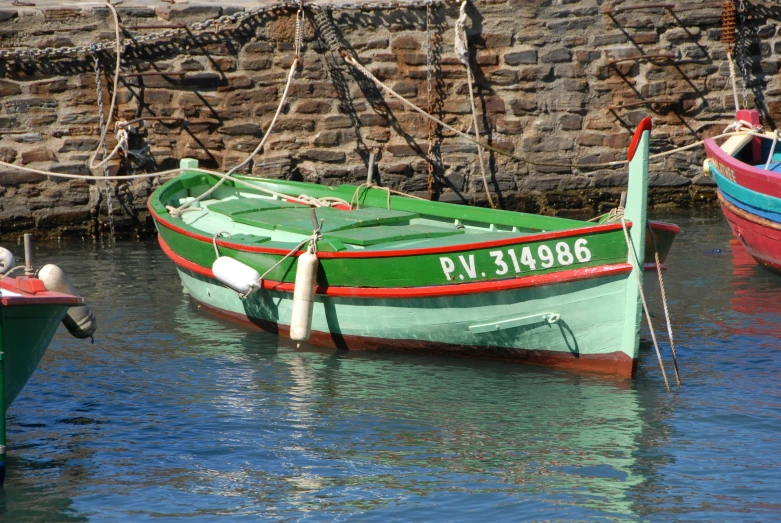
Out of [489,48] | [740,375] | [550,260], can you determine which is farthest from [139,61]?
[740,375]

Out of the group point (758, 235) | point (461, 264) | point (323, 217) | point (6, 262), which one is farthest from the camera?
point (758, 235)

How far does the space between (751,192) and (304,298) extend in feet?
15.0

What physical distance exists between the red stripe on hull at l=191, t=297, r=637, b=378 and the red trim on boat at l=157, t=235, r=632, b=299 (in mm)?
385

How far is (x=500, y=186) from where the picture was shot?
43.0ft

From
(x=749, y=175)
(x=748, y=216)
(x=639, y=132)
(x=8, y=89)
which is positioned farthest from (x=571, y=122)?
(x=8, y=89)

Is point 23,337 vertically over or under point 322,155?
under

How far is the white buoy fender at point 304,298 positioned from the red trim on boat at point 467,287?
8.1 inches

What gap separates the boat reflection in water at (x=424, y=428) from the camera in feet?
17.2

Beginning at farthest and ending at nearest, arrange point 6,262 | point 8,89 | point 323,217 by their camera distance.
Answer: point 8,89 → point 323,217 → point 6,262

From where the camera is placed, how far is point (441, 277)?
7.25 metres

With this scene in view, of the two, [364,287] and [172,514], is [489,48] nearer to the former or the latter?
[364,287]

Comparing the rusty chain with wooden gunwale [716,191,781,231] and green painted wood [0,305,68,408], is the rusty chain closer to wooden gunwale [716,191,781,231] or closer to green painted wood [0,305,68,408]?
wooden gunwale [716,191,781,231]

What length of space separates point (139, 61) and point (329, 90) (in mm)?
2237

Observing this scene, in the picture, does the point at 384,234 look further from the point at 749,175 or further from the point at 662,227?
the point at 749,175
